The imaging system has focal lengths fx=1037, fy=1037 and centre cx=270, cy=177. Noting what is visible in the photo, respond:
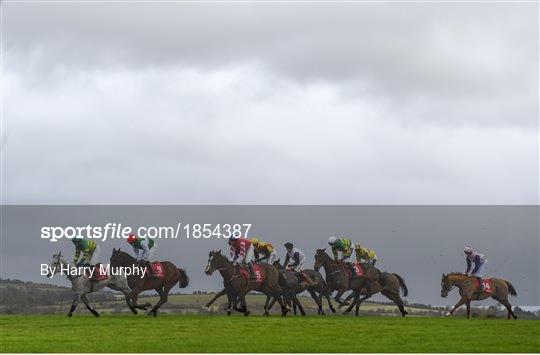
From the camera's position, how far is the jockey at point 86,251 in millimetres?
35062

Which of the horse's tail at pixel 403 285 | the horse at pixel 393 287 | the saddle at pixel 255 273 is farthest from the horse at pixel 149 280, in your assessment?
the horse's tail at pixel 403 285

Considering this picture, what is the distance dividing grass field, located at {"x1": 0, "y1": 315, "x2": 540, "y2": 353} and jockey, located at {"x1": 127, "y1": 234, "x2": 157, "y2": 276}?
6.85 ft

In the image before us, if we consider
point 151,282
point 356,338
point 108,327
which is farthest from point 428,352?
point 151,282

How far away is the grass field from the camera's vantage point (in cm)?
2702

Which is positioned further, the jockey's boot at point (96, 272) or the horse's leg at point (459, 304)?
the horse's leg at point (459, 304)

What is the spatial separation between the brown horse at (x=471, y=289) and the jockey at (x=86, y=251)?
1382cm

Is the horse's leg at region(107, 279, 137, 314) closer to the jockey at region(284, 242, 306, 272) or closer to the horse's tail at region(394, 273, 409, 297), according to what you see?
the jockey at region(284, 242, 306, 272)

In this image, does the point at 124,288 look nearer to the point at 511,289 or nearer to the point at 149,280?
the point at 149,280

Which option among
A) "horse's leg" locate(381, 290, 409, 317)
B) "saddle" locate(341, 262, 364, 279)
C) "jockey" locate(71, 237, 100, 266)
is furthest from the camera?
"horse's leg" locate(381, 290, 409, 317)

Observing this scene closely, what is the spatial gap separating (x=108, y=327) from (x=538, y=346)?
12747 millimetres

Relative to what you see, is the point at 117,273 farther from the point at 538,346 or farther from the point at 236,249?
the point at 538,346

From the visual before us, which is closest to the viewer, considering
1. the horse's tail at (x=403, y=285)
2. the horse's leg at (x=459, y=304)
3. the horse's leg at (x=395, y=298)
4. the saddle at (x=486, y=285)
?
the horse's leg at (x=459, y=304)

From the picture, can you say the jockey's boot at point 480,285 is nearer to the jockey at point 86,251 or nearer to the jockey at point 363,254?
the jockey at point 363,254

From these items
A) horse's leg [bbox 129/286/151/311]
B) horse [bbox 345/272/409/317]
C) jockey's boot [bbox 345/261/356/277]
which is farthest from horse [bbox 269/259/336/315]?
horse's leg [bbox 129/286/151/311]
